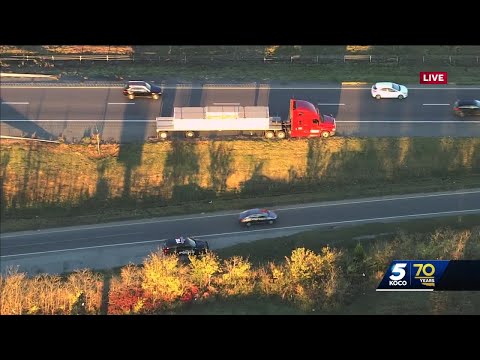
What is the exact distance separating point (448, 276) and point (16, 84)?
35.1m

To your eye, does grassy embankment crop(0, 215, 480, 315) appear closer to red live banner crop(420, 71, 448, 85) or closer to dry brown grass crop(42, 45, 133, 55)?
red live banner crop(420, 71, 448, 85)

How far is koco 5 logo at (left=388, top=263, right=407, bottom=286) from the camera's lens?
110 ft

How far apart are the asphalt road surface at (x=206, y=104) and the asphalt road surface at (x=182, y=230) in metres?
7.42

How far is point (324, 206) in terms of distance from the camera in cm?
4372

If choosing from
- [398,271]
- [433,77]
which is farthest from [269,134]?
[398,271]

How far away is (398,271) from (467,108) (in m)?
21.4

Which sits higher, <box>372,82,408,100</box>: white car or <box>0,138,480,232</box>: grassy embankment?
<box>372,82,408,100</box>: white car

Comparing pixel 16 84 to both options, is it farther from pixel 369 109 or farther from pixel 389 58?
pixel 389 58

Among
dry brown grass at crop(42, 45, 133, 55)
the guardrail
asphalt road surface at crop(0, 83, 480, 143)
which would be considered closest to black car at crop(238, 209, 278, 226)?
asphalt road surface at crop(0, 83, 480, 143)

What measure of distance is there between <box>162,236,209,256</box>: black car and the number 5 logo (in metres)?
10.8

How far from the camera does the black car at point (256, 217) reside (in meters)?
41.6

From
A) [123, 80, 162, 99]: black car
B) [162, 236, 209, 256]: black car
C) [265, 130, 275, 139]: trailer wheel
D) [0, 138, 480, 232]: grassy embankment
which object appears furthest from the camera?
[123, 80, 162, 99]: black car

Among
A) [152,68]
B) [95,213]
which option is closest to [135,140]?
[95,213]

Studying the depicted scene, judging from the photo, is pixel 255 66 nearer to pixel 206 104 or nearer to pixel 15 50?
pixel 206 104
